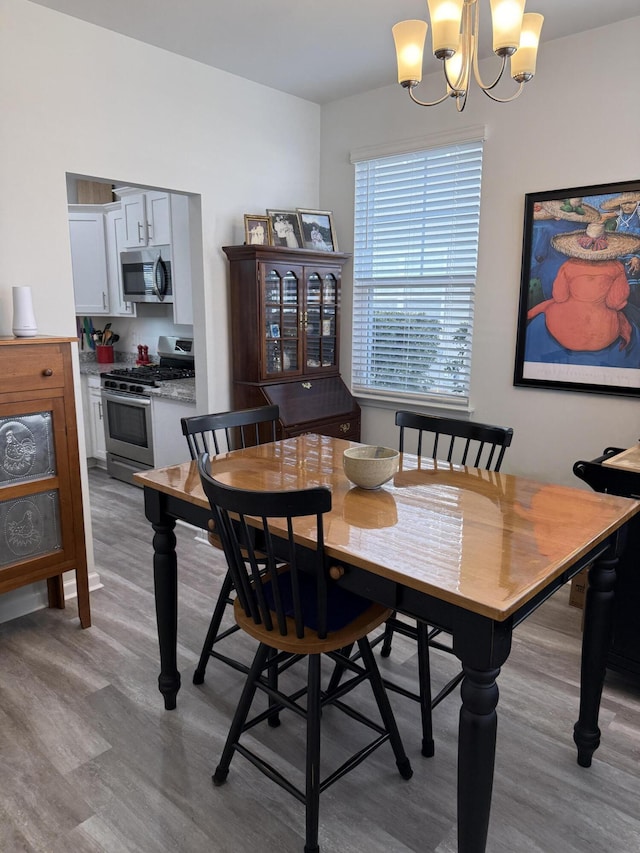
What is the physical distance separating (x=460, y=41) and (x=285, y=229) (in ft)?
6.89

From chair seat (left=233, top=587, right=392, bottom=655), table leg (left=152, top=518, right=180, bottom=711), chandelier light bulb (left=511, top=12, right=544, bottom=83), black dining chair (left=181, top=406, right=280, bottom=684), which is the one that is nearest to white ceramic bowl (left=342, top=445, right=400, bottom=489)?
chair seat (left=233, top=587, right=392, bottom=655)

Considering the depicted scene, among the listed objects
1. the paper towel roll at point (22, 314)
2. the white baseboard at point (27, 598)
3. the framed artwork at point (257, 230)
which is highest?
the framed artwork at point (257, 230)

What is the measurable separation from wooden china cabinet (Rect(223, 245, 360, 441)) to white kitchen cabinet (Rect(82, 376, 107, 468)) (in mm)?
1862

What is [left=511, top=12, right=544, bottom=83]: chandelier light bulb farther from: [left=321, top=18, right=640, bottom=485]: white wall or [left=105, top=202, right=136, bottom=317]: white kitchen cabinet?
[left=105, top=202, right=136, bottom=317]: white kitchen cabinet

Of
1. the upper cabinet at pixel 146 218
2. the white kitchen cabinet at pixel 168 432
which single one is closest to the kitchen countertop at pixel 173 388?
the white kitchen cabinet at pixel 168 432

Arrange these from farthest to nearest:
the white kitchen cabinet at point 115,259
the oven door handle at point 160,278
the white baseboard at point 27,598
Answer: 1. the white kitchen cabinet at point 115,259
2. the oven door handle at point 160,278
3. the white baseboard at point 27,598

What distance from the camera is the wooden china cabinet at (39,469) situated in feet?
8.32

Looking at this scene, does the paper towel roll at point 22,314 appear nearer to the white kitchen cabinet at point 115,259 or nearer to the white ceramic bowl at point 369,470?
the white ceramic bowl at point 369,470

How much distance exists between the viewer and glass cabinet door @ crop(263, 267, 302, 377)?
3.66 meters

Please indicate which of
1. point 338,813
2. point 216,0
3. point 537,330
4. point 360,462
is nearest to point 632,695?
point 338,813

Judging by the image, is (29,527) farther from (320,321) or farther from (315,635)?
(320,321)

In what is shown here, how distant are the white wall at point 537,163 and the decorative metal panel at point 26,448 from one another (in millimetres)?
2357

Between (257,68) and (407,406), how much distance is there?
2.19 metres

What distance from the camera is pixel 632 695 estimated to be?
2371mm
